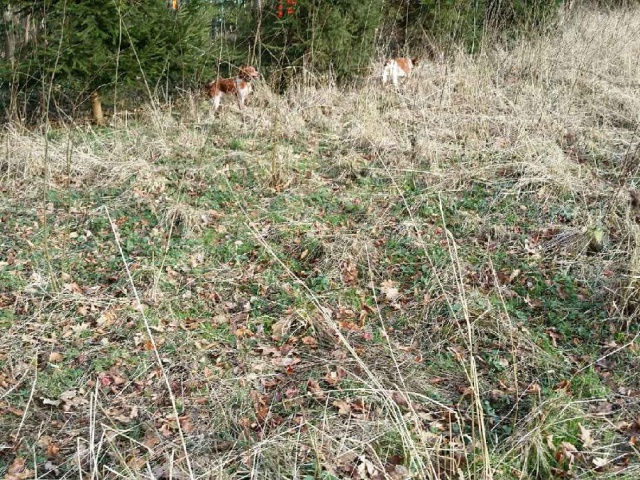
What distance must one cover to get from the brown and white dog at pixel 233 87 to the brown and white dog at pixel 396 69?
5.54 feet

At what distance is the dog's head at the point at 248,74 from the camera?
633 cm

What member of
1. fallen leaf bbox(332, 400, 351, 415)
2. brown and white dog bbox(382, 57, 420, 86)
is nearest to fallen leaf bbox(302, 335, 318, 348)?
fallen leaf bbox(332, 400, 351, 415)

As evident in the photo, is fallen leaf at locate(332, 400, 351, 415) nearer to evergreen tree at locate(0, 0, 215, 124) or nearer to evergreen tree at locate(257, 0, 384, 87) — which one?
evergreen tree at locate(0, 0, 215, 124)

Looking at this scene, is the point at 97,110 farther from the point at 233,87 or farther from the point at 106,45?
the point at 233,87

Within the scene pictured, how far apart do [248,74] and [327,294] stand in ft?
11.5

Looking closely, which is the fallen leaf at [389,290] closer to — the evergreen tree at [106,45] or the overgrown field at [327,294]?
the overgrown field at [327,294]

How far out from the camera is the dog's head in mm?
6333

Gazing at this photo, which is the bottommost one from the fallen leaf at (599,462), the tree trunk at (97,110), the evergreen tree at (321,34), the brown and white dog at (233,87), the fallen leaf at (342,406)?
the fallen leaf at (342,406)

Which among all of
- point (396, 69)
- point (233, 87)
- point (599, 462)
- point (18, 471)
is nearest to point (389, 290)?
point (599, 462)

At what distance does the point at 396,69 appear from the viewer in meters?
7.24

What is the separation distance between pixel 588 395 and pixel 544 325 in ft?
2.05

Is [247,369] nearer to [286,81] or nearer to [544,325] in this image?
[544,325]

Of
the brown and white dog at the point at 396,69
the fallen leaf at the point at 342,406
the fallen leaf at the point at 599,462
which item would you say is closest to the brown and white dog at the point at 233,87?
the brown and white dog at the point at 396,69

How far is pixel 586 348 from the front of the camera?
3438 millimetres
